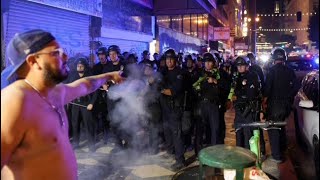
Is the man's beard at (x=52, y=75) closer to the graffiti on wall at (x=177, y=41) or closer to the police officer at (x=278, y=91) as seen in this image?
the police officer at (x=278, y=91)

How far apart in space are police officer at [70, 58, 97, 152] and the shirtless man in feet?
16.4

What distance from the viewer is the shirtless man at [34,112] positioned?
2227 mm

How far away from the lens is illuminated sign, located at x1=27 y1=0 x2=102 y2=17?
359 inches

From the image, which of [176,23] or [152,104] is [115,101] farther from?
[176,23]

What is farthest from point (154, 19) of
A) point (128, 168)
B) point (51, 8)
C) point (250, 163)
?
point (250, 163)

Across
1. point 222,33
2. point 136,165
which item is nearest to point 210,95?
point 136,165

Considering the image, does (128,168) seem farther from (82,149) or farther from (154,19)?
(154,19)

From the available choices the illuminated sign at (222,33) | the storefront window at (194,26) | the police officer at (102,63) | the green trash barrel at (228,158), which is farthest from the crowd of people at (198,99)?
the illuminated sign at (222,33)

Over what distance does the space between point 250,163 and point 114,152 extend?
15.2ft

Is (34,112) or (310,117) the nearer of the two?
(34,112)

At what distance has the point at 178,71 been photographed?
689 centimetres

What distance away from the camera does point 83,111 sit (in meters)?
7.89

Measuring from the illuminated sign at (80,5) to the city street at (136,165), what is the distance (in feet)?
12.5

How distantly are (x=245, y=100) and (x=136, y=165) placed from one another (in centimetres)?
244
